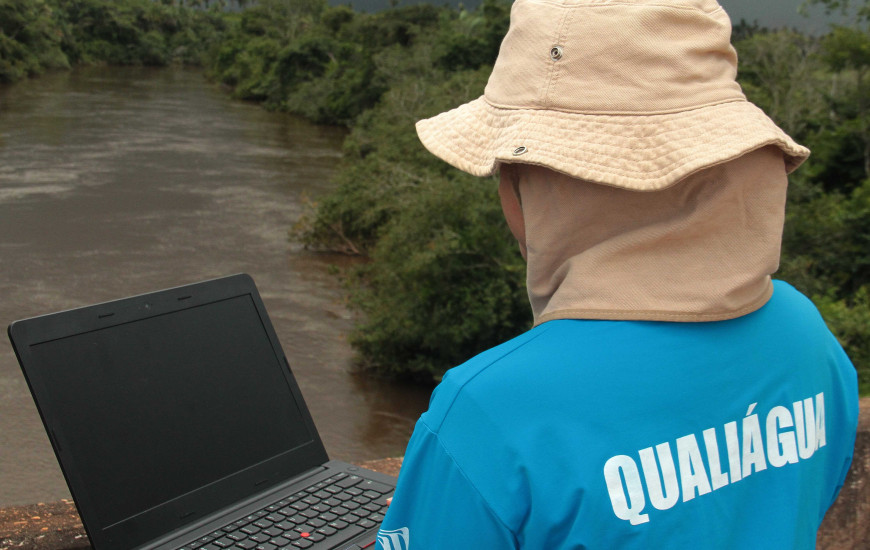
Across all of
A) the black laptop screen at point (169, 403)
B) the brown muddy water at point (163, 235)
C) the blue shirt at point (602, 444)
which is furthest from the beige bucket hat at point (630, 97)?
the brown muddy water at point (163, 235)

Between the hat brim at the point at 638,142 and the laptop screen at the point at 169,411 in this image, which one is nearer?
the hat brim at the point at 638,142

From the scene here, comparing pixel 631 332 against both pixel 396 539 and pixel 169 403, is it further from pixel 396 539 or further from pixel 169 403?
pixel 169 403

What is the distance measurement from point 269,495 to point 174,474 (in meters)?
0.18

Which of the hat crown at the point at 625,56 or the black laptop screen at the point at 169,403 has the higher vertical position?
the hat crown at the point at 625,56

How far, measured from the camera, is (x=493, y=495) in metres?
0.87

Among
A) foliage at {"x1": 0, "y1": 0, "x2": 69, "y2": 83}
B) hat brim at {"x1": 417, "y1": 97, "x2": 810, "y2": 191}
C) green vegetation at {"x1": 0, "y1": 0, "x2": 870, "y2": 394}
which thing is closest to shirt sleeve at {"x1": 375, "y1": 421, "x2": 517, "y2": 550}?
hat brim at {"x1": 417, "y1": 97, "x2": 810, "y2": 191}

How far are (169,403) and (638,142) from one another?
2.66ft

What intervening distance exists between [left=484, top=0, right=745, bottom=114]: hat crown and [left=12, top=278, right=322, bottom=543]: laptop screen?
716 mm

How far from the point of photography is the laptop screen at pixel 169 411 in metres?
1.23

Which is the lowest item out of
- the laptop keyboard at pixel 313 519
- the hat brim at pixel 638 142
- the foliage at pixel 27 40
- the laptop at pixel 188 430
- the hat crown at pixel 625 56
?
the foliage at pixel 27 40

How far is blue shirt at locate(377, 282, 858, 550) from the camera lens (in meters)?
0.87

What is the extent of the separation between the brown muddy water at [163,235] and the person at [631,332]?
30.0ft

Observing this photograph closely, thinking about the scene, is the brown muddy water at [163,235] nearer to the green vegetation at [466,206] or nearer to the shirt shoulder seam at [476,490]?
the green vegetation at [466,206]

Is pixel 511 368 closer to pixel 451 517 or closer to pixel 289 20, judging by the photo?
pixel 451 517
